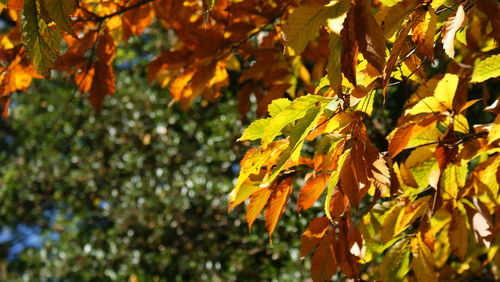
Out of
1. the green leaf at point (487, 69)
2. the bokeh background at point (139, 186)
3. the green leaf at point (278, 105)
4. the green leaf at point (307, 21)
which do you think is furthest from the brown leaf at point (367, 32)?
the bokeh background at point (139, 186)

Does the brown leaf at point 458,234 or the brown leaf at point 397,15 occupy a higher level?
the brown leaf at point 397,15

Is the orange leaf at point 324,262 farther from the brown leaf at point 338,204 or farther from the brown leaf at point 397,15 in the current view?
the brown leaf at point 397,15

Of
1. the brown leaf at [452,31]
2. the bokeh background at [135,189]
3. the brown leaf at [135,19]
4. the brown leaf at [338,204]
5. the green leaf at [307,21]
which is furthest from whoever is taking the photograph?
the bokeh background at [135,189]

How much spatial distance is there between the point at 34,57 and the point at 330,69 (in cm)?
47

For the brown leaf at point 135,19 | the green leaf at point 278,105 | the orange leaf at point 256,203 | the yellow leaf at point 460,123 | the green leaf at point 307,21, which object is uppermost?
the green leaf at point 307,21

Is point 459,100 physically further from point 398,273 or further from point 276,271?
point 276,271

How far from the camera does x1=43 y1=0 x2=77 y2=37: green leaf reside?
0.80m

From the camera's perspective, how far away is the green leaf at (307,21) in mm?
680

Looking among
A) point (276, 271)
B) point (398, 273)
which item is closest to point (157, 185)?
point (276, 271)

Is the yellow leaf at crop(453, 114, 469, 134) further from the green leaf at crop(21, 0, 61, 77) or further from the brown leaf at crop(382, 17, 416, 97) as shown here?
the green leaf at crop(21, 0, 61, 77)

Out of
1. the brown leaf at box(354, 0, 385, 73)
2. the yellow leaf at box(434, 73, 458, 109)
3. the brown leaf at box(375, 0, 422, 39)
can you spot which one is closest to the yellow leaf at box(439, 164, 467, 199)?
the yellow leaf at box(434, 73, 458, 109)

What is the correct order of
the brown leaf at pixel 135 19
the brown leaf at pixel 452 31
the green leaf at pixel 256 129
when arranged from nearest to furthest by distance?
1. the brown leaf at pixel 452 31
2. the green leaf at pixel 256 129
3. the brown leaf at pixel 135 19

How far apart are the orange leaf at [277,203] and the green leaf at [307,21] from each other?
20.6 inches

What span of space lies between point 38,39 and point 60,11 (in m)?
0.10
